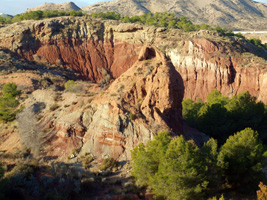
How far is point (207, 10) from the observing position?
144625 millimetres

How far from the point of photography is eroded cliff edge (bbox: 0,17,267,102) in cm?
5097

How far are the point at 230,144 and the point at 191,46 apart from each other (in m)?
36.4

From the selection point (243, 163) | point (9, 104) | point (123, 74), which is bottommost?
point (243, 163)

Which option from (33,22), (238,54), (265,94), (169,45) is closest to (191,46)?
(169,45)

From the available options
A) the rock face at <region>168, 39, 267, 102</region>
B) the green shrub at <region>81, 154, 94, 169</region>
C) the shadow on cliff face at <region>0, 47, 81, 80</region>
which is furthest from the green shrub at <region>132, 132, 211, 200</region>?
the rock face at <region>168, 39, 267, 102</region>

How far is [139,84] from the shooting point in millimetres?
22672

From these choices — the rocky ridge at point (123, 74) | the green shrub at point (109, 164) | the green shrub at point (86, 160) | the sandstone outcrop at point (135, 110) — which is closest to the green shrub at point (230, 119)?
the rocky ridge at point (123, 74)

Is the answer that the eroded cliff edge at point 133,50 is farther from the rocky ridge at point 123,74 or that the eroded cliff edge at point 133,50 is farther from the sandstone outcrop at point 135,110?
the sandstone outcrop at point 135,110

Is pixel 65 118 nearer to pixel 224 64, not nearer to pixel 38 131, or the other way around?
pixel 38 131

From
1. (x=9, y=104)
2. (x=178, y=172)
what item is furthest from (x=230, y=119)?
(x=9, y=104)

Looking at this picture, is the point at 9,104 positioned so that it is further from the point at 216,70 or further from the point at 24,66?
the point at 216,70

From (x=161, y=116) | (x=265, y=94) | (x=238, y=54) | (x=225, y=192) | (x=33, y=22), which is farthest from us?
(x=33, y=22)

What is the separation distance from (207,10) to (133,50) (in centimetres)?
9987

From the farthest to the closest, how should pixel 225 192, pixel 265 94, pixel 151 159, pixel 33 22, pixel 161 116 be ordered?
pixel 33 22, pixel 265 94, pixel 161 116, pixel 225 192, pixel 151 159
